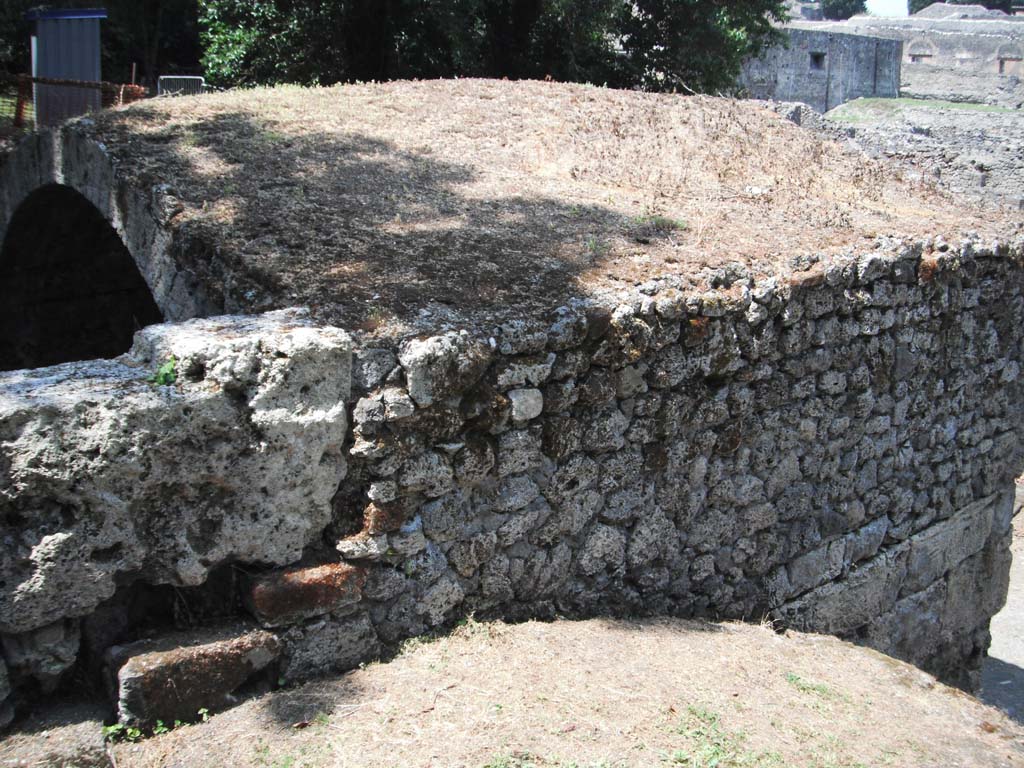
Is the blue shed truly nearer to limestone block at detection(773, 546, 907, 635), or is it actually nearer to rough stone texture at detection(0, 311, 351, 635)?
rough stone texture at detection(0, 311, 351, 635)

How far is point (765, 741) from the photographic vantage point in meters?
3.52

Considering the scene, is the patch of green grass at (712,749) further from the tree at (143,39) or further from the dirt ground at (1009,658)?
the tree at (143,39)

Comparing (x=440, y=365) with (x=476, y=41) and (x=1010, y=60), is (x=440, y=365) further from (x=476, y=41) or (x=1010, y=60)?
(x=1010, y=60)

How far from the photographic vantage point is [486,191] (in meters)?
6.08

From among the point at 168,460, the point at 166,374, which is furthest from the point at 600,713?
the point at 166,374

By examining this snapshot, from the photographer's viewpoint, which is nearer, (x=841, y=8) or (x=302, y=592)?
(x=302, y=592)

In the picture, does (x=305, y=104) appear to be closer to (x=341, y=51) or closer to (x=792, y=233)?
(x=792, y=233)

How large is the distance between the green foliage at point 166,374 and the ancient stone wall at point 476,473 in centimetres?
1

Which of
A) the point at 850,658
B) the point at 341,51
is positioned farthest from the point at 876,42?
the point at 850,658

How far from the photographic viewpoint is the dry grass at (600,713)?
3080 mm

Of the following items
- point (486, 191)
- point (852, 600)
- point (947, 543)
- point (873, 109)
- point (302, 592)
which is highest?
Result: point (873, 109)

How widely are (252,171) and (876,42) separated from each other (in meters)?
28.3

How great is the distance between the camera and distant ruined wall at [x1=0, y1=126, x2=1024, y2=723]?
3006 millimetres

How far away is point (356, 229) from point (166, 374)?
6.40 ft
